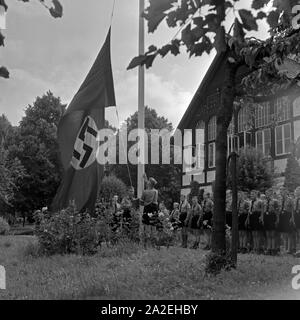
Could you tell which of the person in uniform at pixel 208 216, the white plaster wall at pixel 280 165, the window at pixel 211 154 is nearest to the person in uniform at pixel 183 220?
the person in uniform at pixel 208 216

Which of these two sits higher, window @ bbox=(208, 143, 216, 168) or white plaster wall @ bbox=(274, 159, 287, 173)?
window @ bbox=(208, 143, 216, 168)

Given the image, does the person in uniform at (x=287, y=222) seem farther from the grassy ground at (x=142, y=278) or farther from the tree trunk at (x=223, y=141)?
the tree trunk at (x=223, y=141)

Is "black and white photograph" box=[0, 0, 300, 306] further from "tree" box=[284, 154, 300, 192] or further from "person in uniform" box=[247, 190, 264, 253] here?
"tree" box=[284, 154, 300, 192]

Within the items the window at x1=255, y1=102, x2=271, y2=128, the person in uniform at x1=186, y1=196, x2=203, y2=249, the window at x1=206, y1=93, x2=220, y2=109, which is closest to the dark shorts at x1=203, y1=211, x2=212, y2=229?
the person in uniform at x1=186, y1=196, x2=203, y2=249

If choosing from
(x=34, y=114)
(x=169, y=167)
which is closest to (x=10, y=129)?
(x=34, y=114)

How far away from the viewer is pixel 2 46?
11.9 feet

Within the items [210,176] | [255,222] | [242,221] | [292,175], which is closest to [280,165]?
[292,175]

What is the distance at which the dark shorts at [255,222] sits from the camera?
560 inches

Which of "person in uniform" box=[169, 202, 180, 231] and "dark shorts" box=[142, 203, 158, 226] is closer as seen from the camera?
"dark shorts" box=[142, 203, 158, 226]

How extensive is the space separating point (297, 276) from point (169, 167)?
44.5 meters

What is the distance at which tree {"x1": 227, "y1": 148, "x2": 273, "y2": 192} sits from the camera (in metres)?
31.9

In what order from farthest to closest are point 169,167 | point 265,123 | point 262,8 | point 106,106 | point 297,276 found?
point 169,167, point 265,123, point 106,106, point 297,276, point 262,8
